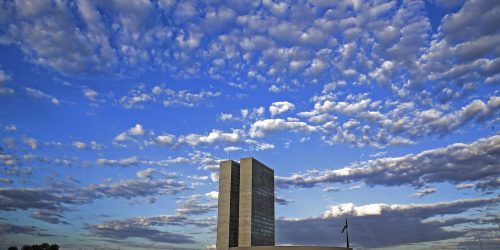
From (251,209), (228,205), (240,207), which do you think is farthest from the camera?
(240,207)

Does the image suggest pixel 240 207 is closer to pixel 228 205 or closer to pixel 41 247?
pixel 228 205

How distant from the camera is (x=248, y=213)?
185 m

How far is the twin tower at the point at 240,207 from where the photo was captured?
17962 cm

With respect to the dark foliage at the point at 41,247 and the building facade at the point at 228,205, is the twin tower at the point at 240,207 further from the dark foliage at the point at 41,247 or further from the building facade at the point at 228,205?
the dark foliage at the point at 41,247

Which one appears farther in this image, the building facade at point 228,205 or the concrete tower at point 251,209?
the concrete tower at point 251,209

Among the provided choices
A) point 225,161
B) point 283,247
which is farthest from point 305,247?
point 225,161

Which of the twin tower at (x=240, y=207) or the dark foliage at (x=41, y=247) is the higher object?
the twin tower at (x=240, y=207)

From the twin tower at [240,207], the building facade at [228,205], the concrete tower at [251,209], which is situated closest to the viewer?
the building facade at [228,205]

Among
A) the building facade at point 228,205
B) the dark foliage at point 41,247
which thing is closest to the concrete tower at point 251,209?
the building facade at point 228,205

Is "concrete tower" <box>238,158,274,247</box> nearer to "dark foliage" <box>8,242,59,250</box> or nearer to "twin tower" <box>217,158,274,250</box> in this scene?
"twin tower" <box>217,158,274,250</box>

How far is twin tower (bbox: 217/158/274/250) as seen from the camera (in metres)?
180

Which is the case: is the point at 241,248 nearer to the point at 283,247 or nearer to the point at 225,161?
the point at 283,247

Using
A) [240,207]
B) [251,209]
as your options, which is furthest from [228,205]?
[251,209]

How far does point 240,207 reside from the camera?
188 m
